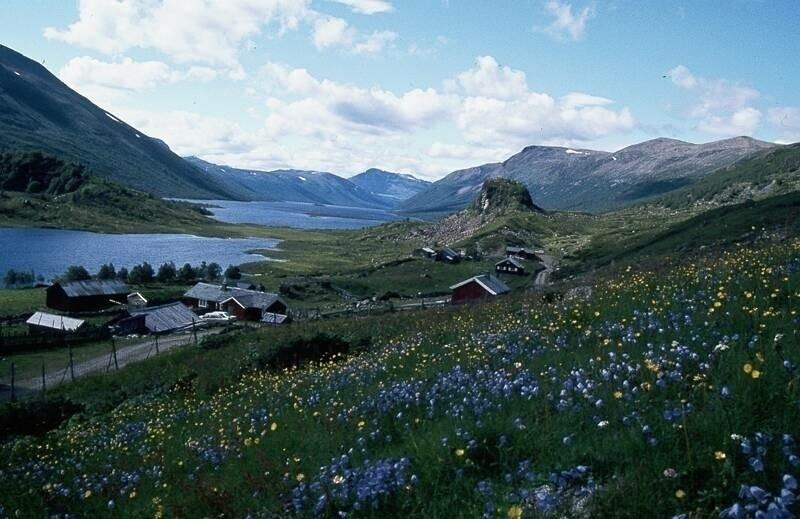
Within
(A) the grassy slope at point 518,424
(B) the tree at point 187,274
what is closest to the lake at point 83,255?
(B) the tree at point 187,274

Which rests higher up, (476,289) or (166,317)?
(476,289)

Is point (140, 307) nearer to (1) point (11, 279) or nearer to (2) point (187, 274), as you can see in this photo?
(2) point (187, 274)

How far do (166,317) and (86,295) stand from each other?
63.3 feet

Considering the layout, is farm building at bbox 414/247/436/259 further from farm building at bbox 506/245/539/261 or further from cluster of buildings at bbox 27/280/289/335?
cluster of buildings at bbox 27/280/289/335

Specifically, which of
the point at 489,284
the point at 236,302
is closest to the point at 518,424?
the point at 489,284

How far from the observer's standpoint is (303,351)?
21.1 m

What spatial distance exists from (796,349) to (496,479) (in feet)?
11.2

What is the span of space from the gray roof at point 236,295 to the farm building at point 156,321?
8.31 meters

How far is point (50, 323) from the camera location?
7238 centimetres

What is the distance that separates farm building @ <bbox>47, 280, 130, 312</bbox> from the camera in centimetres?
8719

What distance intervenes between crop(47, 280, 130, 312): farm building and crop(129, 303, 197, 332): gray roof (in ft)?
47.8

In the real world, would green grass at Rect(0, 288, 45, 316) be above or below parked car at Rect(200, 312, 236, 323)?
above

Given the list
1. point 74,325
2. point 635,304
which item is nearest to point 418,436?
point 635,304

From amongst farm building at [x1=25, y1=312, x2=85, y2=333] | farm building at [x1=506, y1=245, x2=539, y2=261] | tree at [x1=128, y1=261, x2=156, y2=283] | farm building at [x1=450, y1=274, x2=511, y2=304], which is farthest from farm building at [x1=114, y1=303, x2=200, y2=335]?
farm building at [x1=506, y1=245, x2=539, y2=261]
